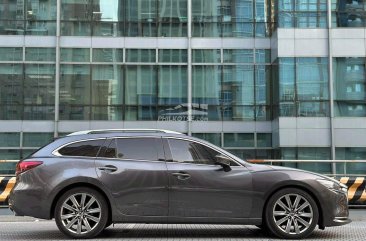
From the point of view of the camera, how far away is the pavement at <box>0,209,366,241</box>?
8.28 m

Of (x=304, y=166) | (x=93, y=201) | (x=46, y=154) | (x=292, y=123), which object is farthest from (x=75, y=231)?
(x=292, y=123)

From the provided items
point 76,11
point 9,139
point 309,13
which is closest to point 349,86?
point 309,13

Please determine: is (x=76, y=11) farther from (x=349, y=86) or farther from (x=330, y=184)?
(x=330, y=184)

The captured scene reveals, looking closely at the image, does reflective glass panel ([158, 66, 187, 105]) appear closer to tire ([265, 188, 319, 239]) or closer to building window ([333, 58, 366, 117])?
building window ([333, 58, 366, 117])

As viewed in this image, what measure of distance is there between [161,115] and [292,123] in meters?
6.17

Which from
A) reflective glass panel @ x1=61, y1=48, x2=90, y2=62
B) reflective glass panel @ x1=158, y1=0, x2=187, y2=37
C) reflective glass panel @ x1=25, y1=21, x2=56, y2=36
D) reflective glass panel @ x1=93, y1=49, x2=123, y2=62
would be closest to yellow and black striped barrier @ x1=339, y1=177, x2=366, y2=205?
reflective glass panel @ x1=158, y1=0, x2=187, y2=37

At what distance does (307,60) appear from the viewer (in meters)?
25.2

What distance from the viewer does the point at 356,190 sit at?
14.0 m

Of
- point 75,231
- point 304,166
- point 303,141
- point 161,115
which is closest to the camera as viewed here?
point 75,231

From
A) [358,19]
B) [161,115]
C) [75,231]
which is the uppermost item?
[358,19]

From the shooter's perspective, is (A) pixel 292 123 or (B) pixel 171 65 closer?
(A) pixel 292 123

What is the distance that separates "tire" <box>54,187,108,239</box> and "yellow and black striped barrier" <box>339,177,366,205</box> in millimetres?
7995

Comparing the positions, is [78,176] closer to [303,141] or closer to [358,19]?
[303,141]

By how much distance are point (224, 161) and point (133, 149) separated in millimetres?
1380
